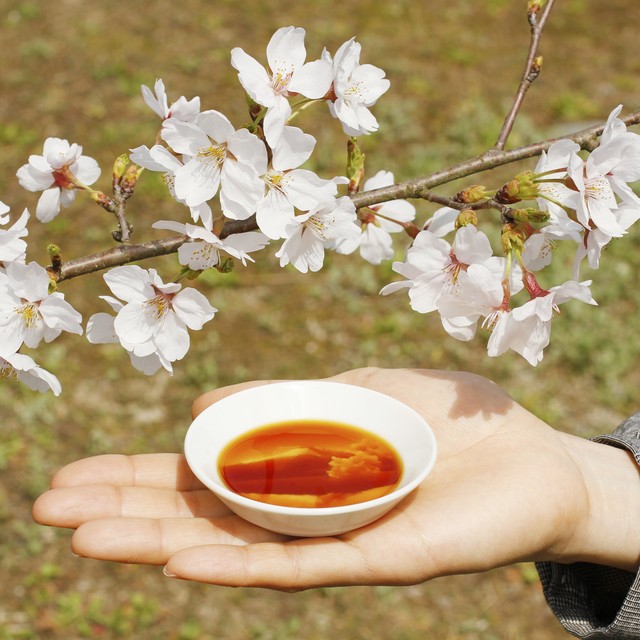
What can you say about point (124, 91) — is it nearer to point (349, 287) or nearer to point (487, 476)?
point (349, 287)

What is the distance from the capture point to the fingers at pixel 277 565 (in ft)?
5.81

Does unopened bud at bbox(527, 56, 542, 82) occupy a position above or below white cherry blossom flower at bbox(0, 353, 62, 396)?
above

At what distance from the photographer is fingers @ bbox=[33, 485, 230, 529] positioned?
201 cm

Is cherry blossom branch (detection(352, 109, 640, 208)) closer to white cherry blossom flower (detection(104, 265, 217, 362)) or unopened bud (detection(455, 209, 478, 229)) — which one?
unopened bud (detection(455, 209, 478, 229))

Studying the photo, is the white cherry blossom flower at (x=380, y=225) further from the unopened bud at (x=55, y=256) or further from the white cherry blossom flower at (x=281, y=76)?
the unopened bud at (x=55, y=256)

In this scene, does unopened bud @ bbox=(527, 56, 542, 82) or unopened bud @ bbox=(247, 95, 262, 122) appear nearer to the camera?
unopened bud @ bbox=(247, 95, 262, 122)

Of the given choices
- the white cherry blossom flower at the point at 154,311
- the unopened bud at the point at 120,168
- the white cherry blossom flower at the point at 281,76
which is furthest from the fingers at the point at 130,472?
the white cherry blossom flower at the point at 281,76

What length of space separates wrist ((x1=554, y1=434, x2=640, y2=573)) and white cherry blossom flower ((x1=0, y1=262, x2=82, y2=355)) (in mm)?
1437

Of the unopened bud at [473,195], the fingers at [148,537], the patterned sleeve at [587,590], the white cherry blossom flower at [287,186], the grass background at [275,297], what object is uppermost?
the white cherry blossom flower at [287,186]

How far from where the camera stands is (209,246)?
1467 mm

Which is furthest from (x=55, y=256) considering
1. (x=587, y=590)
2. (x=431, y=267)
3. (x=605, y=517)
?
(x=587, y=590)

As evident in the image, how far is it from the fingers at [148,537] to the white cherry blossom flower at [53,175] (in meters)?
0.71

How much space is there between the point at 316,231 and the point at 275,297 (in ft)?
12.6

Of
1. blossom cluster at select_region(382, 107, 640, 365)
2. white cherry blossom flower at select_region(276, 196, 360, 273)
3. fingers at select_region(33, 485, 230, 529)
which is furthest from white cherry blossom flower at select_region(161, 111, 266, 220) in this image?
fingers at select_region(33, 485, 230, 529)
